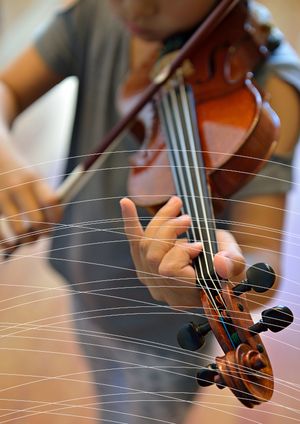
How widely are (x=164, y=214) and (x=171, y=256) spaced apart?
4 centimetres

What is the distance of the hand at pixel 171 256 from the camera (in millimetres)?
333

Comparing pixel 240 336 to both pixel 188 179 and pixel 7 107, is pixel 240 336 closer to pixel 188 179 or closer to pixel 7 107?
pixel 188 179

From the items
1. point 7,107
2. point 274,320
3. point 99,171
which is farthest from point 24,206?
point 274,320

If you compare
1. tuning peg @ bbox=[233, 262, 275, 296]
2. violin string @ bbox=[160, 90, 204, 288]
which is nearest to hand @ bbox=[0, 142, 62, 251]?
violin string @ bbox=[160, 90, 204, 288]

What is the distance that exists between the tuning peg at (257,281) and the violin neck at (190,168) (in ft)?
0.05

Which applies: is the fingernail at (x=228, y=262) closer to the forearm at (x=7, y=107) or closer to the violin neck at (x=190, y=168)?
the violin neck at (x=190, y=168)

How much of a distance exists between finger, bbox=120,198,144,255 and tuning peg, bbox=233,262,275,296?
78 millimetres

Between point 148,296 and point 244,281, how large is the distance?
62 mm

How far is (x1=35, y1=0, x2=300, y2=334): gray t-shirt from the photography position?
384 millimetres

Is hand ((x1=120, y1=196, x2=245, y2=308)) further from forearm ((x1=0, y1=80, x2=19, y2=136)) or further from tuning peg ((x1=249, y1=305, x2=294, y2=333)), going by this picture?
forearm ((x1=0, y1=80, x2=19, y2=136))

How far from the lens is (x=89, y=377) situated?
33 cm

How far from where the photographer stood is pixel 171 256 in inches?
13.6

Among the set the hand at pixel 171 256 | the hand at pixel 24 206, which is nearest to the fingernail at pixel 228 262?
the hand at pixel 171 256

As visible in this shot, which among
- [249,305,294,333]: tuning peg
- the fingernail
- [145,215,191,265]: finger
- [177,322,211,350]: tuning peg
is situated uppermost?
[145,215,191,265]: finger
